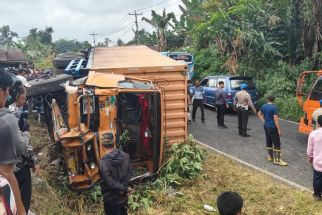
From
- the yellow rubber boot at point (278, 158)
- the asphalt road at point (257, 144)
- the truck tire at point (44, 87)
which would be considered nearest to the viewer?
the truck tire at point (44, 87)

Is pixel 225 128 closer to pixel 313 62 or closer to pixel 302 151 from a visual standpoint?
pixel 302 151

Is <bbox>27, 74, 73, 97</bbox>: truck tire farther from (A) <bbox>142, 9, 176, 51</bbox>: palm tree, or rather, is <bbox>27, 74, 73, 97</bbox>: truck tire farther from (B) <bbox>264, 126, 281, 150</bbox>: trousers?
(A) <bbox>142, 9, 176, 51</bbox>: palm tree

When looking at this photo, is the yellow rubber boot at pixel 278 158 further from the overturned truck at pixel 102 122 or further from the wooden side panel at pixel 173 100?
the overturned truck at pixel 102 122

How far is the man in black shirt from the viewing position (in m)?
5.43

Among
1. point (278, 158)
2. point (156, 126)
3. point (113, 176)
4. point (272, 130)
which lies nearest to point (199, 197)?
point (156, 126)

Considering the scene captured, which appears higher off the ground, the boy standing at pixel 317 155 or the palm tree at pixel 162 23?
the palm tree at pixel 162 23

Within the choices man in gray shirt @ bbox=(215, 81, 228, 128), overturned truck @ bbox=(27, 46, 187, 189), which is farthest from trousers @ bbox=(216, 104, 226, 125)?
overturned truck @ bbox=(27, 46, 187, 189)

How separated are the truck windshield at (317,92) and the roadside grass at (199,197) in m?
3.30

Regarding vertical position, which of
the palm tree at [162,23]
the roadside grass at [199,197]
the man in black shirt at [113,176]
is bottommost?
the roadside grass at [199,197]

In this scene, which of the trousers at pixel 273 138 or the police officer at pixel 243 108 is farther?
the police officer at pixel 243 108

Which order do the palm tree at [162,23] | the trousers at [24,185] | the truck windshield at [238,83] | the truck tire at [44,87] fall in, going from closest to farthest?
the trousers at [24,185], the truck tire at [44,87], the truck windshield at [238,83], the palm tree at [162,23]

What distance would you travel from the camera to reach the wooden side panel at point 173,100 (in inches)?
375

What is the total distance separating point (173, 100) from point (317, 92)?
13.2 ft

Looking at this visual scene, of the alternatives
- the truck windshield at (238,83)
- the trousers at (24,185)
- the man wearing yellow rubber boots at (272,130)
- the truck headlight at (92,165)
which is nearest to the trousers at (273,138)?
the man wearing yellow rubber boots at (272,130)
